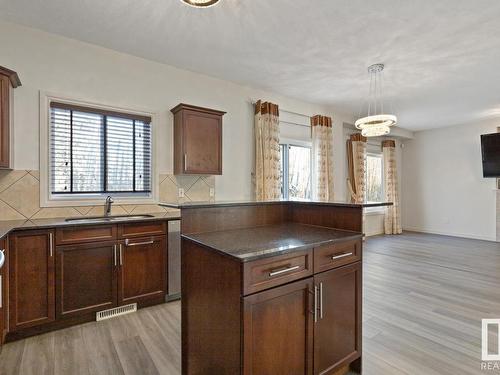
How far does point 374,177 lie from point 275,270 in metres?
6.79

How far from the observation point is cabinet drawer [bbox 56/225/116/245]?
236cm

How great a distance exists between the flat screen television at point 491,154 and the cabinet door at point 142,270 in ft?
22.4

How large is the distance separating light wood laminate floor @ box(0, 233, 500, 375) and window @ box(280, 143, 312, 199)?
1.96m

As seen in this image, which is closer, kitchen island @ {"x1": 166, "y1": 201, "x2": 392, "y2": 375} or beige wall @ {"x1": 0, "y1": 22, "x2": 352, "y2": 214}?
kitchen island @ {"x1": 166, "y1": 201, "x2": 392, "y2": 375}

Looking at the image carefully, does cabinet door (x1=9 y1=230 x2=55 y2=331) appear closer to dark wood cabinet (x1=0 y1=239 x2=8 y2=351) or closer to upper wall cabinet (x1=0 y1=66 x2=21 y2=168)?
dark wood cabinet (x1=0 y1=239 x2=8 y2=351)

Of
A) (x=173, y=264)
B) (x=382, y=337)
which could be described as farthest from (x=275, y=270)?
(x=173, y=264)

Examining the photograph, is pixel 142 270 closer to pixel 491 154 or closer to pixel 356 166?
pixel 356 166

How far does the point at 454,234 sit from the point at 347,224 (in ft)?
21.9

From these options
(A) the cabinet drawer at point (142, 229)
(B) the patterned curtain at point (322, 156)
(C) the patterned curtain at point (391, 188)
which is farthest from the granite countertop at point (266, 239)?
(C) the patterned curtain at point (391, 188)

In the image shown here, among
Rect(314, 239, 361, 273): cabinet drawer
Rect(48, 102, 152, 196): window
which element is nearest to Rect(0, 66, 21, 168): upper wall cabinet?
Rect(48, 102, 152, 196): window

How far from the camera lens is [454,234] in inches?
267

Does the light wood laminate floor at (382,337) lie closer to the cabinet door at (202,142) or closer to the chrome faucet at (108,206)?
the chrome faucet at (108,206)

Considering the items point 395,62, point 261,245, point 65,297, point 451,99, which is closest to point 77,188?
point 65,297

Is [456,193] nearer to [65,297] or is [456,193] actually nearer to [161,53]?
[161,53]
